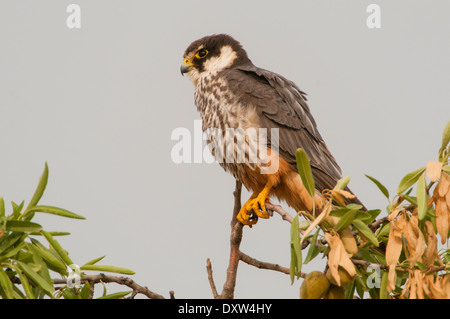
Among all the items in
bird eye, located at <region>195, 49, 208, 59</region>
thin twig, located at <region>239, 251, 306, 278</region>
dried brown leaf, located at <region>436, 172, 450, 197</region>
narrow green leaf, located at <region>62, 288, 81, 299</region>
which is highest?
bird eye, located at <region>195, 49, 208, 59</region>

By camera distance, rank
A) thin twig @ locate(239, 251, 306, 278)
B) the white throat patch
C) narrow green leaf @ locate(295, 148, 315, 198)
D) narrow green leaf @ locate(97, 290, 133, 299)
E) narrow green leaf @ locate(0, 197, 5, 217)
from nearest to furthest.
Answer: narrow green leaf @ locate(0, 197, 5, 217) < narrow green leaf @ locate(295, 148, 315, 198) < narrow green leaf @ locate(97, 290, 133, 299) < thin twig @ locate(239, 251, 306, 278) < the white throat patch

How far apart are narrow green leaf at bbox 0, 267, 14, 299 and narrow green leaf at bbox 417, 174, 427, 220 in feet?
5.52

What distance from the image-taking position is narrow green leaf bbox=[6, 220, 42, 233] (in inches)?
93.5

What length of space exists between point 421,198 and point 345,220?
0.33 meters

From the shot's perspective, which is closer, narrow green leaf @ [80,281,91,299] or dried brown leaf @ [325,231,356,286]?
dried brown leaf @ [325,231,356,286]

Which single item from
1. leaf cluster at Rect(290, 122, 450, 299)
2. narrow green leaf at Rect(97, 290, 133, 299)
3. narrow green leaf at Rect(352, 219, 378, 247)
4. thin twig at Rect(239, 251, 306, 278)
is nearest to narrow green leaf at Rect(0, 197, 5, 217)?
narrow green leaf at Rect(97, 290, 133, 299)

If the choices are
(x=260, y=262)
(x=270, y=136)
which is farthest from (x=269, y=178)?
(x=260, y=262)

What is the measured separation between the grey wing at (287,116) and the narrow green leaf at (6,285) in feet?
7.91

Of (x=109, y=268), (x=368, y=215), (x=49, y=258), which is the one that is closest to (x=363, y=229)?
(x=368, y=215)

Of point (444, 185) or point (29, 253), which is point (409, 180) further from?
point (29, 253)

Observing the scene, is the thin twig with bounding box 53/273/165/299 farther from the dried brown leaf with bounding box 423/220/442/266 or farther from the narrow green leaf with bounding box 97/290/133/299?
the dried brown leaf with bounding box 423/220/442/266

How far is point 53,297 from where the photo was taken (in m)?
2.52
